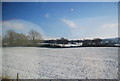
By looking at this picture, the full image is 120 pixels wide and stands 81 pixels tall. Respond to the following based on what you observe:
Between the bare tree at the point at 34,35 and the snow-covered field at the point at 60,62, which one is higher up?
the bare tree at the point at 34,35

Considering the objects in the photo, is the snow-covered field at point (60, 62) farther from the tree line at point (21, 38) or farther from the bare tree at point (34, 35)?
the bare tree at point (34, 35)

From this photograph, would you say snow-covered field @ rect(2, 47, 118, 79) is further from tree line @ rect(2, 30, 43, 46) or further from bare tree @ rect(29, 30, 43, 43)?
bare tree @ rect(29, 30, 43, 43)

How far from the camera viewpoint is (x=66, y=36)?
2553 millimetres

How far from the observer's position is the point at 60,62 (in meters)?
2.64

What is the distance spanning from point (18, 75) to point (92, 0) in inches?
75.0

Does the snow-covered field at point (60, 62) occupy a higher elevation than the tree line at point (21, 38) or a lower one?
Answer: lower

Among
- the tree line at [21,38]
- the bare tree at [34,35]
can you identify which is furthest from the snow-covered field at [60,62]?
the bare tree at [34,35]

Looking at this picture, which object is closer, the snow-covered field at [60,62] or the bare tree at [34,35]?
the snow-covered field at [60,62]

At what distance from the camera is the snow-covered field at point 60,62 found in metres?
2.46

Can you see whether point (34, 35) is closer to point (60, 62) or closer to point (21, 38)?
point (21, 38)

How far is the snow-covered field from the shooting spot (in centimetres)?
246

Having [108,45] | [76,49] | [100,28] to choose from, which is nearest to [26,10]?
[76,49]

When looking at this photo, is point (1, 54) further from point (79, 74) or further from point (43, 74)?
point (79, 74)

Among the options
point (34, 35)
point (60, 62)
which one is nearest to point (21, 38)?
point (34, 35)
